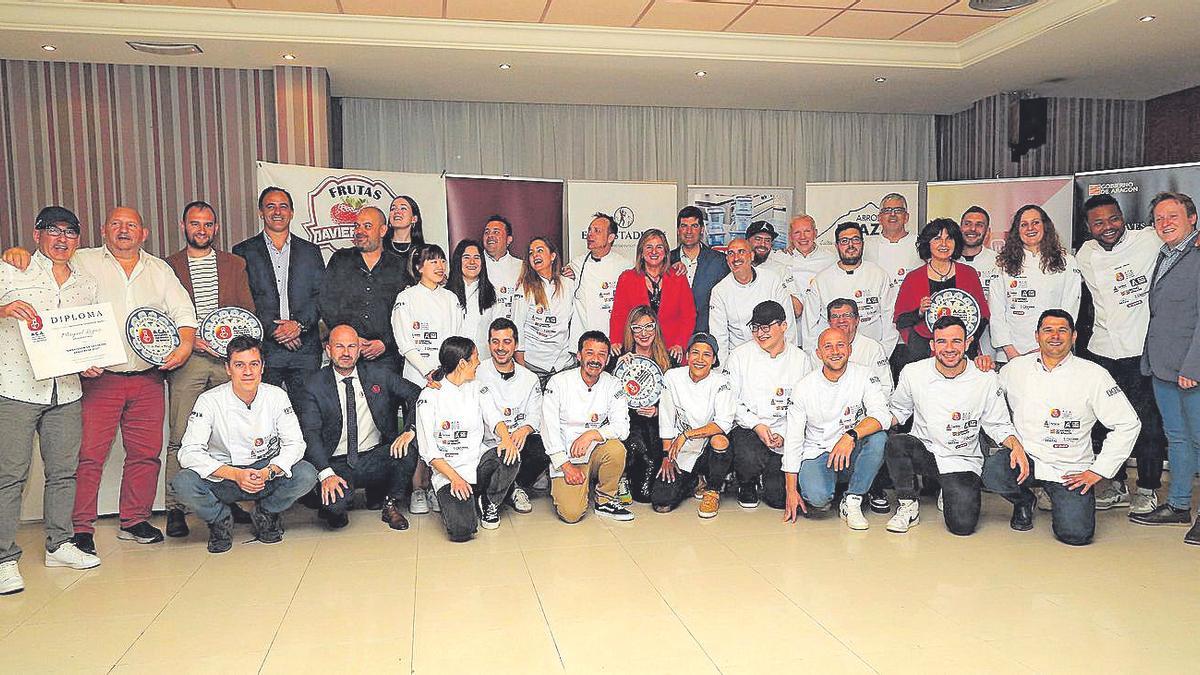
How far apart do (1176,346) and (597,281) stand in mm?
3222

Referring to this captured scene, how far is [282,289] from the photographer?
534cm

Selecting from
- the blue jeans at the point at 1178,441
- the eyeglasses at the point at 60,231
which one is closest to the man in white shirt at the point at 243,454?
the eyeglasses at the point at 60,231

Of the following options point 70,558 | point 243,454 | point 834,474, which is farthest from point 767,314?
point 70,558

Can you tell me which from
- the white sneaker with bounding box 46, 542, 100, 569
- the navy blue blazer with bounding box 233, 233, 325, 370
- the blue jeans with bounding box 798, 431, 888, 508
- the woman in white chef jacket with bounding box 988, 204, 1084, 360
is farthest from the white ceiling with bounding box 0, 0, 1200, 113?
the white sneaker with bounding box 46, 542, 100, 569

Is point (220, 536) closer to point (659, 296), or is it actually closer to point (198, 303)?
point (198, 303)

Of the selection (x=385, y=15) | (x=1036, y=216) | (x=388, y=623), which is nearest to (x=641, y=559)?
(x=388, y=623)

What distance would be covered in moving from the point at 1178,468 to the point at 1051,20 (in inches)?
109

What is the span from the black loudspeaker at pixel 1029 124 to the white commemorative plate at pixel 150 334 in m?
6.49

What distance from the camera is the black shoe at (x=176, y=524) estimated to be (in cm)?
471

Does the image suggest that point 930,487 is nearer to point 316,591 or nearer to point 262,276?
point 316,591

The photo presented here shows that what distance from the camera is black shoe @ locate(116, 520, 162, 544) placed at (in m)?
4.62

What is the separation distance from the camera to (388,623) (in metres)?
3.44

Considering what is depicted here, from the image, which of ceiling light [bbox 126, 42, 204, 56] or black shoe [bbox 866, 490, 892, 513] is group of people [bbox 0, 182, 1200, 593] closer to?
black shoe [bbox 866, 490, 892, 513]

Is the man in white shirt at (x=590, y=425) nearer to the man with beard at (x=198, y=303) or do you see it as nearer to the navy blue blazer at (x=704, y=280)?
the navy blue blazer at (x=704, y=280)
